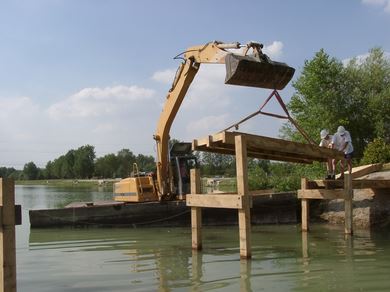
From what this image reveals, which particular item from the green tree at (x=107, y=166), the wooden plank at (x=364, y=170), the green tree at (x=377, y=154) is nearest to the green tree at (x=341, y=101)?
the green tree at (x=377, y=154)

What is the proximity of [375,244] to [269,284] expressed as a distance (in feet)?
18.3

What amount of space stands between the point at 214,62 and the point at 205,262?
618 cm

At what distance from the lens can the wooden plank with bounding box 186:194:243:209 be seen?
410 inches

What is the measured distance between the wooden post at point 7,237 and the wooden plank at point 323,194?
10351mm

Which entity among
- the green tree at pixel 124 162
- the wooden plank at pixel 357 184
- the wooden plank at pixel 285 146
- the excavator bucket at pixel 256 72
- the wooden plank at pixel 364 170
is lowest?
the wooden plank at pixel 357 184

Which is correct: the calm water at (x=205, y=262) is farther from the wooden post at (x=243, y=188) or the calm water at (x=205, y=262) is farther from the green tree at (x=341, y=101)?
the green tree at (x=341, y=101)

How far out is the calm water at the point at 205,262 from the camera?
28.9 ft

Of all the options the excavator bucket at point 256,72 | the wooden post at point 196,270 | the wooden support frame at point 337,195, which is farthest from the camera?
the wooden support frame at point 337,195

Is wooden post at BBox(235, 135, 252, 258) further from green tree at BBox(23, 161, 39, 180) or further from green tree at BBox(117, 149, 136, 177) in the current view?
green tree at BBox(23, 161, 39, 180)

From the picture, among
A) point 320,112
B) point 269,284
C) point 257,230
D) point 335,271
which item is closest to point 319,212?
point 257,230

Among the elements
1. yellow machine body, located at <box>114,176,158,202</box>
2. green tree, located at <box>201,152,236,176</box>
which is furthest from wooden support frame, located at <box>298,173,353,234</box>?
green tree, located at <box>201,152,236,176</box>

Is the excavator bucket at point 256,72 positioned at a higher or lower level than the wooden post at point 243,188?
higher

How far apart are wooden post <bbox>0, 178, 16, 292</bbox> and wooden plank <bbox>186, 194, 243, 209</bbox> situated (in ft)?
17.2

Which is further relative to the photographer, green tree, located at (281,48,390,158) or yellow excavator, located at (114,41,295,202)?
Result: green tree, located at (281,48,390,158)
